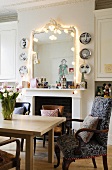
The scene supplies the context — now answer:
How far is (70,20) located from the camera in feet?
15.5

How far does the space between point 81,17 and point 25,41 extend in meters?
1.46

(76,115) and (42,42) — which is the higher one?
(42,42)

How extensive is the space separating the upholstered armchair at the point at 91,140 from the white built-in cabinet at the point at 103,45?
1.63 m

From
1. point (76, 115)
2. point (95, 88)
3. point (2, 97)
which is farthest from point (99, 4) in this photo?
point (2, 97)

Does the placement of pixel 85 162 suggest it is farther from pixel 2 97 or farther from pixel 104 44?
pixel 104 44

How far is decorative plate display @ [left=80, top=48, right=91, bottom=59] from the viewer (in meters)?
4.55

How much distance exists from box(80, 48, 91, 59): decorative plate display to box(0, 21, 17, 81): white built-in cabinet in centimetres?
176

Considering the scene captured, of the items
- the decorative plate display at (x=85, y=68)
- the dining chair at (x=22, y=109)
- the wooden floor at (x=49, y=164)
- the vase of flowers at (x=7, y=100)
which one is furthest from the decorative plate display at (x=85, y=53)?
the vase of flowers at (x=7, y=100)

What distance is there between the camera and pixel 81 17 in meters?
4.62

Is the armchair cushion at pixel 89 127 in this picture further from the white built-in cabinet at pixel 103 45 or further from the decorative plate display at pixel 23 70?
the decorative plate display at pixel 23 70

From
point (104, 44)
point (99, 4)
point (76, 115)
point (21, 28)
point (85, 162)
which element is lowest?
point (85, 162)

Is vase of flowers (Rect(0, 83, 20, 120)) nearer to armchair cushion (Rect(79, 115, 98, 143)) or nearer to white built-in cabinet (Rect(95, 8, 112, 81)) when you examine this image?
armchair cushion (Rect(79, 115, 98, 143))

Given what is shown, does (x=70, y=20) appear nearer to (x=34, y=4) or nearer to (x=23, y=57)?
(x=34, y=4)

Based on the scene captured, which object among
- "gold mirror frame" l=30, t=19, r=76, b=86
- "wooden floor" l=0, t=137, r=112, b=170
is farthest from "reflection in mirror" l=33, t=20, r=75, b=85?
"wooden floor" l=0, t=137, r=112, b=170
